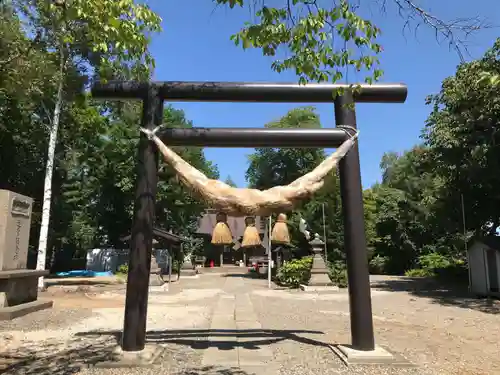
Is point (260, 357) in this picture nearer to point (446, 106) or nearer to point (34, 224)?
point (446, 106)

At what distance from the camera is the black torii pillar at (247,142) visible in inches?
242

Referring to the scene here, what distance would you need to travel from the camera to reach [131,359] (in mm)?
5777

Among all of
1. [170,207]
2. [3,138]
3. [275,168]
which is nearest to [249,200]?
[3,138]

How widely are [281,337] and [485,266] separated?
13.8 meters

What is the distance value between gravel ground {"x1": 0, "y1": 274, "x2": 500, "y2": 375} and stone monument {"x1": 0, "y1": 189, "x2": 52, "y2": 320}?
18.4 inches

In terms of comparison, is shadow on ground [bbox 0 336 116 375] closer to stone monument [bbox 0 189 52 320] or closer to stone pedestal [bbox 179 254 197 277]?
stone monument [bbox 0 189 52 320]

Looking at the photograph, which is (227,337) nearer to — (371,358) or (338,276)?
(371,358)

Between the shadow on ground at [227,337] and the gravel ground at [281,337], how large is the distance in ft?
0.07

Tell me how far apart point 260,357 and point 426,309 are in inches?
380

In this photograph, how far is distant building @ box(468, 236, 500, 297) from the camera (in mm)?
17422

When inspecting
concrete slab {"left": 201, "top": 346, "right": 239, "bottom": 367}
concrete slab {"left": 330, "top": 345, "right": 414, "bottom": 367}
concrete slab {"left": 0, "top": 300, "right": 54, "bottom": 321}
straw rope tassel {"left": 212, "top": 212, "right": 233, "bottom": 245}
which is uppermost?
straw rope tassel {"left": 212, "top": 212, "right": 233, "bottom": 245}

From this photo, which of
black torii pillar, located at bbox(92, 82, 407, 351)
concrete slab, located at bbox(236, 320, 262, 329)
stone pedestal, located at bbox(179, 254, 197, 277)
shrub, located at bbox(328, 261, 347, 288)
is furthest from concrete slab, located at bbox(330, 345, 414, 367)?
stone pedestal, located at bbox(179, 254, 197, 277)

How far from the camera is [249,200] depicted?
222 inches

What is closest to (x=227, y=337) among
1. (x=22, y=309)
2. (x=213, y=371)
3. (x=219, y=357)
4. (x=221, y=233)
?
(x=219, y=357)
